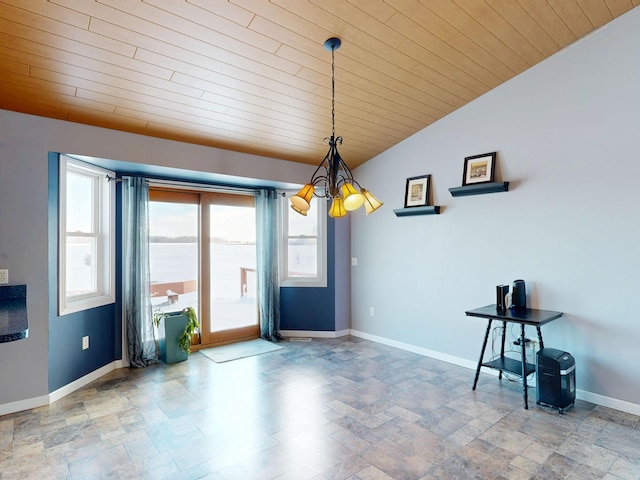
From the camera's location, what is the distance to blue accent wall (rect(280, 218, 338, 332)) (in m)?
5.30

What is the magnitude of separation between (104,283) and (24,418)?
145 cm

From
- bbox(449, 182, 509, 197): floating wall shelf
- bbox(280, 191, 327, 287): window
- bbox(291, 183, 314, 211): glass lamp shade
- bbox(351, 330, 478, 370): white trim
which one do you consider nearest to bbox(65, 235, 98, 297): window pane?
bbox(280, 191, 327, 287): window

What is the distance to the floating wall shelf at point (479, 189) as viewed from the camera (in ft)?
11.9

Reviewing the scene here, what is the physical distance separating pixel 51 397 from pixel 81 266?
1.25 m

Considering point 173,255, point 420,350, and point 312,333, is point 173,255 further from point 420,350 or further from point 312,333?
point 420,350

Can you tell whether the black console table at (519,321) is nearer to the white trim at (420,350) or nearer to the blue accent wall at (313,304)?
the white trim at (420,350)

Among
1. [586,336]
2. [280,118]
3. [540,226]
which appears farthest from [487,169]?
[280,118]

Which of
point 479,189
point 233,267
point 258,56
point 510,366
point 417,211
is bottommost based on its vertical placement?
point 510,366

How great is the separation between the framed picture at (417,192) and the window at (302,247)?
4.41 feet

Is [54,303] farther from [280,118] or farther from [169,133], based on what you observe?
[280,118]

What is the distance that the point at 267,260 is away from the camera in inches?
201

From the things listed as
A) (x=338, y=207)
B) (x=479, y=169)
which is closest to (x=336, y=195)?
(x=338, y=207)

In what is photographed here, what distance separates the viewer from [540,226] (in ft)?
11.3

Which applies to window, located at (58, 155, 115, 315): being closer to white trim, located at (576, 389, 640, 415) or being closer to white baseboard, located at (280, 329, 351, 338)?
white baseboard, located at (280, 329, 351, 338)
